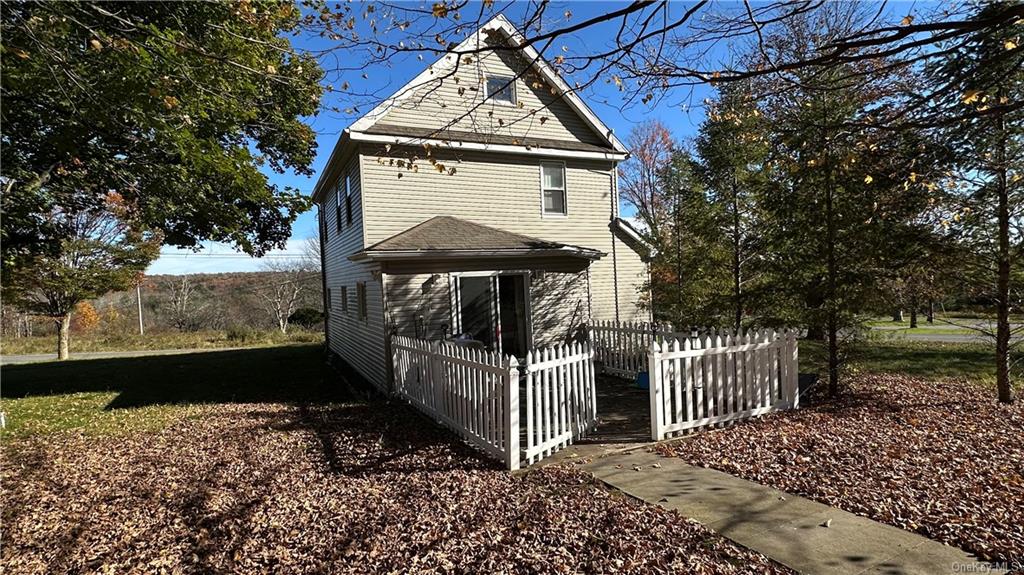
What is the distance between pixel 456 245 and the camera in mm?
9305

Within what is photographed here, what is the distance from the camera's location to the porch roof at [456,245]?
28.9 ft

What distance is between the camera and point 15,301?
59.7 ft

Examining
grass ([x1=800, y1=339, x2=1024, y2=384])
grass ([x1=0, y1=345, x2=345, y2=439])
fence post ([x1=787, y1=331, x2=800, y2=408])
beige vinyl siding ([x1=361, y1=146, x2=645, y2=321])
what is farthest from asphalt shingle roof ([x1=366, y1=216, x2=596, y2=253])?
grass ([x1=800, y1=339, x2=1024, y2=384])

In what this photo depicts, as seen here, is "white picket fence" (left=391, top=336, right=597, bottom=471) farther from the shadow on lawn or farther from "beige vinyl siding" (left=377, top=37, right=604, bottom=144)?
"beige vinyl siding" (left=377, top=37, right=604, bottom=144)

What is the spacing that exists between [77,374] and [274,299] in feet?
73.0

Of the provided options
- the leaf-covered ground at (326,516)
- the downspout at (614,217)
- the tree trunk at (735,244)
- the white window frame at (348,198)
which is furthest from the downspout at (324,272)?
the tree trunk at (735,244)

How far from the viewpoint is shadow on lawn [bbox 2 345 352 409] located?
33.7 feet

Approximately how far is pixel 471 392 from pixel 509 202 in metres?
6.53

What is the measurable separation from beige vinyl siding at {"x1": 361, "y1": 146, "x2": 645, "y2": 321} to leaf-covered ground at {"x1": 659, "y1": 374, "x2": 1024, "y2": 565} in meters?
6.29

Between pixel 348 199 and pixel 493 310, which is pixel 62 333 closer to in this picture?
pixel 348 199

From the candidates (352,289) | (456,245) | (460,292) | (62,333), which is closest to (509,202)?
(460,292)

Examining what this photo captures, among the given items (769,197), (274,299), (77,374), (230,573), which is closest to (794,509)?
(230,573)

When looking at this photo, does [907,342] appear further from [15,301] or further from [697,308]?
[15,301]

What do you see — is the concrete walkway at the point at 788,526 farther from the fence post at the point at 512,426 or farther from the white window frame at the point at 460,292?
the white window frame at the point at 460,292
